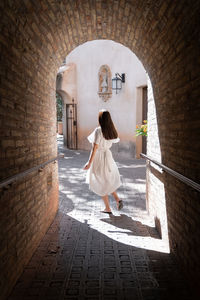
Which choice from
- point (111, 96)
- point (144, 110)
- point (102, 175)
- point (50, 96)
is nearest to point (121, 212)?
point (102, 175)

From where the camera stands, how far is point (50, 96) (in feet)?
14.3

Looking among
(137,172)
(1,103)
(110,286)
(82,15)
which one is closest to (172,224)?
(110,286)

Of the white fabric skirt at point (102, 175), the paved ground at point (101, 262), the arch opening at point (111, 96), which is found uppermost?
the arch opening at point (111, 96)

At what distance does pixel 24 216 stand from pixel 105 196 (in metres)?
2.13

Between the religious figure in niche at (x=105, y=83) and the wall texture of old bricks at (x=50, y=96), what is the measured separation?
8.35m

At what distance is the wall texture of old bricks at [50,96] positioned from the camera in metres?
2.29

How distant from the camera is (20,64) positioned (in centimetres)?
272

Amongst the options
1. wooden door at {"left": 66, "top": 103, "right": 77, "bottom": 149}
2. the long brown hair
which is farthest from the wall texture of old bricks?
wooden door at {"left": 66, "top": 103, "right": 77, "bottom": 149}

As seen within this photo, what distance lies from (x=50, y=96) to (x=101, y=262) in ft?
9.02

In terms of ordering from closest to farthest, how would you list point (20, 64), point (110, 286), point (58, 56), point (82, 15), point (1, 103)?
point (1, 103), point (110, 286), point (20, 64), point (82, 15), point (58, 56)

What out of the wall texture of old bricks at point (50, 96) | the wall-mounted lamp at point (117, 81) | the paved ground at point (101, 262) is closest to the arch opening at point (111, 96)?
the wall-mounted lamp at point (117, 81)

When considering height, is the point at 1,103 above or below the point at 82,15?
below

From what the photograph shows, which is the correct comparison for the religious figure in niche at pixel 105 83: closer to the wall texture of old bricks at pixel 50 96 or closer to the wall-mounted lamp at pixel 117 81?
the wall-mounted lamp at pixel 117 81

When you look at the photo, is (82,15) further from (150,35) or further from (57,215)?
(57,215)
